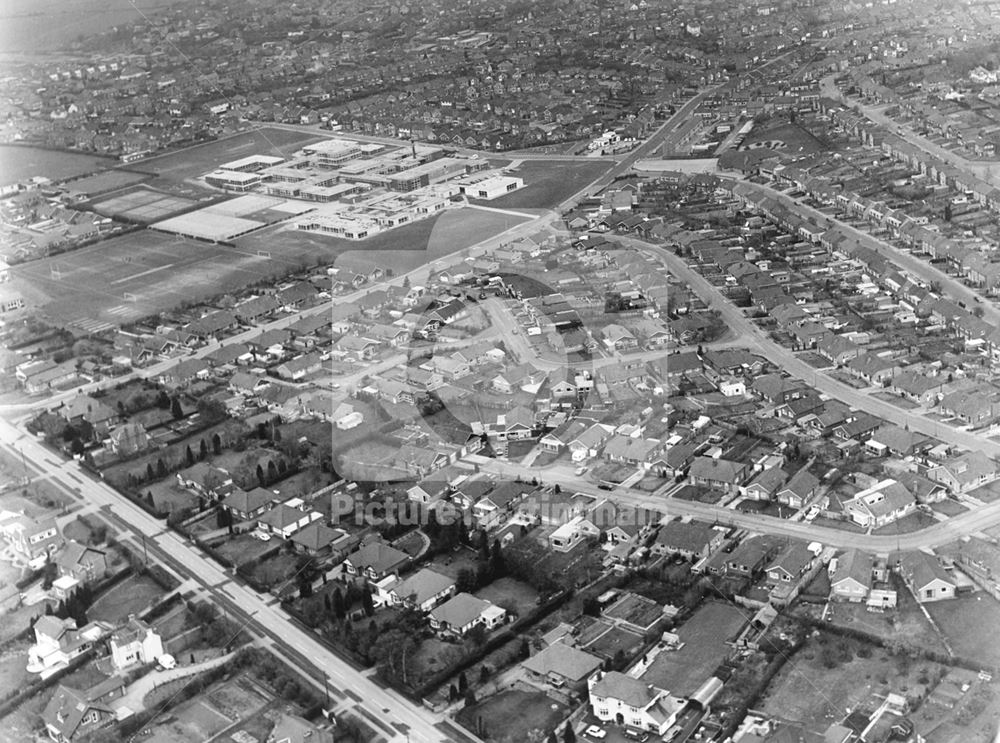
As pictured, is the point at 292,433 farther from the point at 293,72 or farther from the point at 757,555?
the point at 293,72

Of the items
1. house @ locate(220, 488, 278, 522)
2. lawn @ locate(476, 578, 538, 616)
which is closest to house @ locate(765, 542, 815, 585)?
lawn @ locate(476, 578, 538, 616)

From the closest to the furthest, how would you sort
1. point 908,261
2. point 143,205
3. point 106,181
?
point 908,261, point 143,205, point 106,181

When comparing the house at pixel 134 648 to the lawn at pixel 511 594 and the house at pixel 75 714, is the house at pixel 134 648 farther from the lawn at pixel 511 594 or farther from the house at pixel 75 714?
the lawn at pixel 511 594

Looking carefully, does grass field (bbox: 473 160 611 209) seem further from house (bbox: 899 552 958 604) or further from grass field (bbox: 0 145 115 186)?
house (bbox: 899 552 958 604)

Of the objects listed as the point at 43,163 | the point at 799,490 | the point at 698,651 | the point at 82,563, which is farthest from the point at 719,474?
the point at 43,163

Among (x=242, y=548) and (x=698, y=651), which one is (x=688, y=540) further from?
(x=242, y=548)
